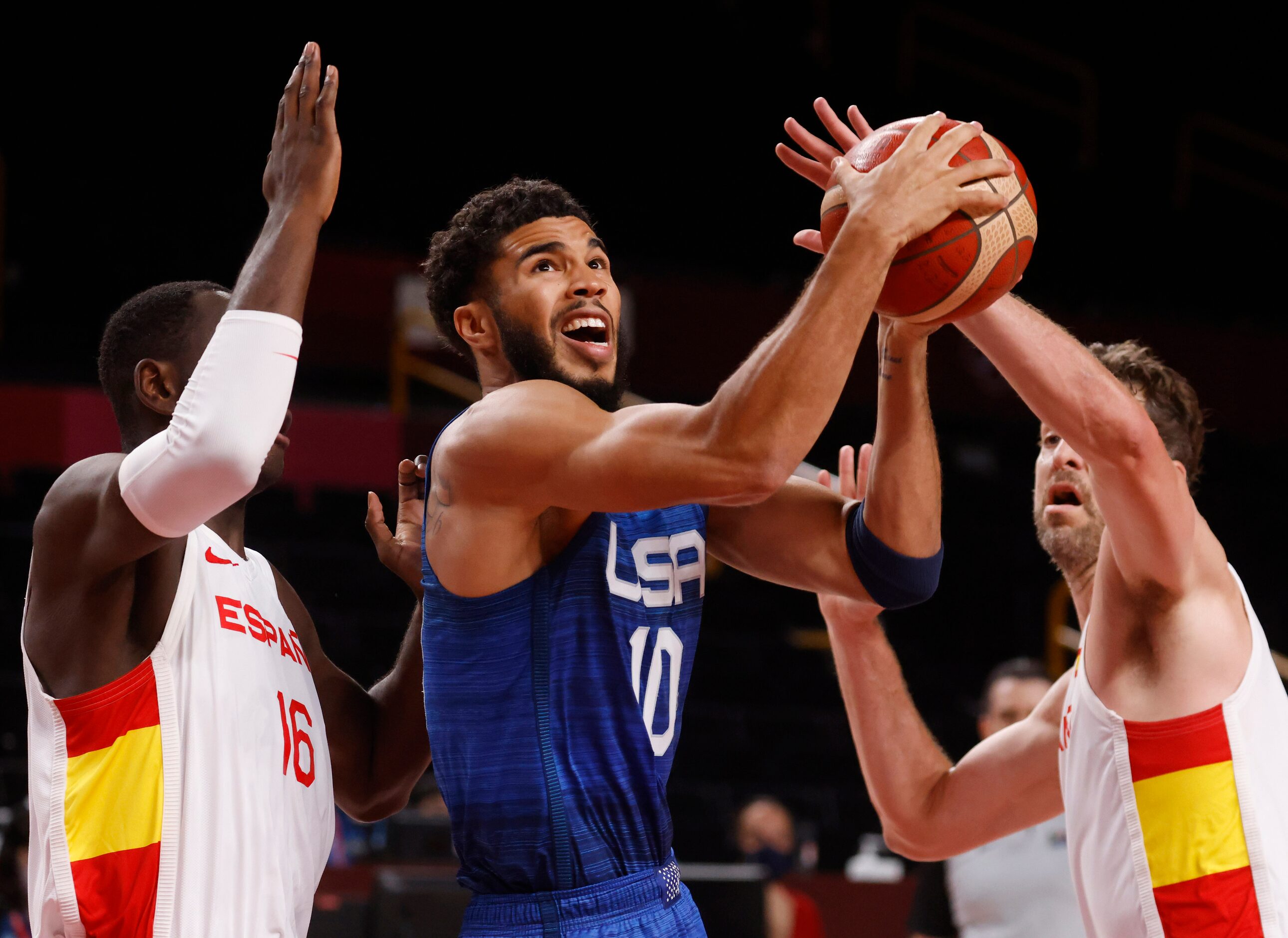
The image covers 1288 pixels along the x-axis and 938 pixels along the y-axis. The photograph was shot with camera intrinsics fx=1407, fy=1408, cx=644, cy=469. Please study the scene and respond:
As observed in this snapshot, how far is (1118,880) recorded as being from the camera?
8.95 feet

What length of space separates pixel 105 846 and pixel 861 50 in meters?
11.5

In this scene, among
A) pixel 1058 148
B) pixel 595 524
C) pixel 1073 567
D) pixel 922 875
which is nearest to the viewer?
pixel 595 524

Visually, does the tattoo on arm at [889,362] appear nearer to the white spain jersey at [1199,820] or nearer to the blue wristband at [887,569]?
the blue wristband at [887,569]

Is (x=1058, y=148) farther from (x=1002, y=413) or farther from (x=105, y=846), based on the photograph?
(x=105, y=846)

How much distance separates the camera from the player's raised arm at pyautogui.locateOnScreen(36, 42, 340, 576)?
2180 millimetres

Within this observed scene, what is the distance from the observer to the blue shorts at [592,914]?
2.36 m

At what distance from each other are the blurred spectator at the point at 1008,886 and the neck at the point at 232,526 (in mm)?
2936

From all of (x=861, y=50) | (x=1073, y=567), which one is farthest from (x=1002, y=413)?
(x=1073, y=567)

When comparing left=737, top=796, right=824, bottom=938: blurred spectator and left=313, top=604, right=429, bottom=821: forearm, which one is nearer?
left=313, top=604, right=429, bottom=821: forearm

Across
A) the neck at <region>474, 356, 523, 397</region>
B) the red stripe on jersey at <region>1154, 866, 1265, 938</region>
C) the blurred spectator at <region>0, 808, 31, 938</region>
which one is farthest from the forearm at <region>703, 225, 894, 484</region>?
the blurred spectator at <region>0, 808, 31, 938</region>

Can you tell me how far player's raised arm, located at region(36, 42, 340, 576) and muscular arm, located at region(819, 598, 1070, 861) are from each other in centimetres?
157

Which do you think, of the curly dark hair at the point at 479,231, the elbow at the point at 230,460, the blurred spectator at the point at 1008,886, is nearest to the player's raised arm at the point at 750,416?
the elbow at the point at 230,460

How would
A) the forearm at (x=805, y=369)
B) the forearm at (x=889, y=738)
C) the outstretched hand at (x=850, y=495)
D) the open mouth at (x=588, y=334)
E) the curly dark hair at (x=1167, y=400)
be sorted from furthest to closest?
the forearm at (x=889, y=738)
the curly dark hair at (x=1167, y=400)
the outstretched hand at (x=850, y=495)
the open mouth at (x=588, y=334)
the forearm at (x=805, y=369)

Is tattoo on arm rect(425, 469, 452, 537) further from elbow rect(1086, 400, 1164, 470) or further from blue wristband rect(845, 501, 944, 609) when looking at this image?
elbow rect(1086, 400, 1164, 470)
